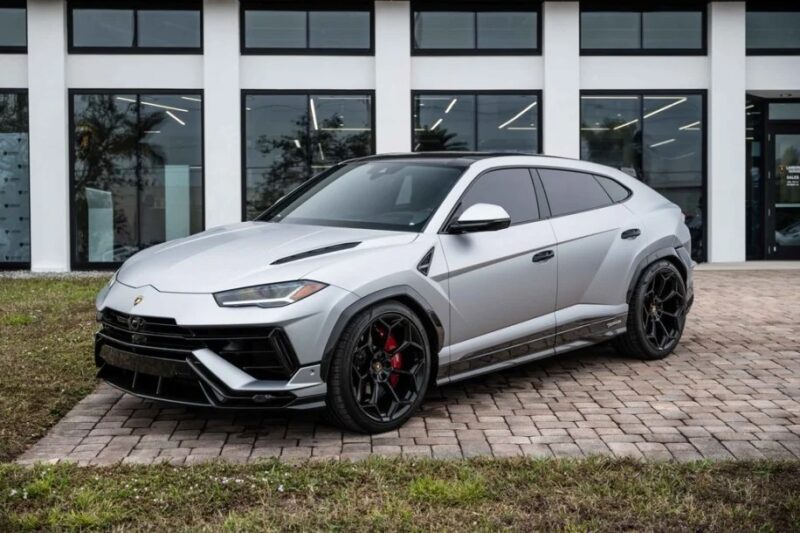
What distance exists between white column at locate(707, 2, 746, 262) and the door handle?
11.5 m

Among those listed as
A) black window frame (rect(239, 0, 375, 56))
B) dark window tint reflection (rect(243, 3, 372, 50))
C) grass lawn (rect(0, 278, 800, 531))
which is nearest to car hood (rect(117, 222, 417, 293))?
grass lawn (rect(0, 278, 800, 531))

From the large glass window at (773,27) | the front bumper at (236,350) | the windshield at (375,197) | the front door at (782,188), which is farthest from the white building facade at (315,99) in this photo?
the front bumper at (236,350)

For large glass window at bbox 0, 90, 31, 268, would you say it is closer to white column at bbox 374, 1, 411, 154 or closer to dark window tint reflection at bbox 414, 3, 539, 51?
white column at bbox 374, 1, 411, 154

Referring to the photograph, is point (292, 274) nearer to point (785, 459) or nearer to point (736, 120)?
point (785, 459)

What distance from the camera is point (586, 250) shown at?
636 centimetres

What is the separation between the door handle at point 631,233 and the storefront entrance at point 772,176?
12355 mm

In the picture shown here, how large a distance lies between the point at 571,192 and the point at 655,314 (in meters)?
1.30

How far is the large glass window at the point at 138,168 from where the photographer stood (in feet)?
55.8

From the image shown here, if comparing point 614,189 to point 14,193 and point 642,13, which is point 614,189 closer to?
point 642,13

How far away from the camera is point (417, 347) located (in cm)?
512

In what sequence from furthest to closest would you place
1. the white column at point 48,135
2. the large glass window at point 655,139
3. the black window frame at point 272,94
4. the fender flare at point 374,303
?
the large glass window at point 655,139
the black window frame at point 272,94
the white column at point 48,135
the fender flare at point 374,303

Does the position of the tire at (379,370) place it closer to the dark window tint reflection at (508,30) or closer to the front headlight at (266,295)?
the front headlight at (266,295)

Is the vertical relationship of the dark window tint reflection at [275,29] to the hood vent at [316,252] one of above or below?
above

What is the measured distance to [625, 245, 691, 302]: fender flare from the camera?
6.78 meters
